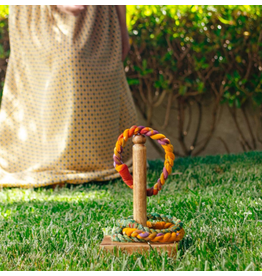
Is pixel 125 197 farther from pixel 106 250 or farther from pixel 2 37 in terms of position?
pixel 2 37

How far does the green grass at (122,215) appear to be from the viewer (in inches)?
44.8

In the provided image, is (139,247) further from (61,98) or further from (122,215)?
(61,98)

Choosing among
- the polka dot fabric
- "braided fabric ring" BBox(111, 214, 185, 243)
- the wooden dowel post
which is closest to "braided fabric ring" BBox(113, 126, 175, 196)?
the wooden dowel post

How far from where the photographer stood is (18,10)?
113 inches

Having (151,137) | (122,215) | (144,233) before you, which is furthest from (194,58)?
(144,233)

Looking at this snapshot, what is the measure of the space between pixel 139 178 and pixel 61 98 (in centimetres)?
162

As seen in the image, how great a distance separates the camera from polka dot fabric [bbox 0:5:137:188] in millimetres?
2604

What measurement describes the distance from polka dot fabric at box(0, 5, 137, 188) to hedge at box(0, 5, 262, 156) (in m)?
1.37

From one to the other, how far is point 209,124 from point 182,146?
1.46ft

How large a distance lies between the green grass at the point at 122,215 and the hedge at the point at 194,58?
188 centimetres

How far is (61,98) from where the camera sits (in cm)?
265

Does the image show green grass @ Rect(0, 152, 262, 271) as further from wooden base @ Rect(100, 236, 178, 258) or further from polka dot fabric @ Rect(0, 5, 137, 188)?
polka dot fabric @ Rect(0, 5, 137, 188)

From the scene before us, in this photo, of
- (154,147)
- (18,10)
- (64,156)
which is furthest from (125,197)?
(154,147)

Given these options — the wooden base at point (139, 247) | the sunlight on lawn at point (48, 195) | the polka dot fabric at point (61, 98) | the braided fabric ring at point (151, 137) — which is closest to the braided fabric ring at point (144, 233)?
the wooden base at point (139, 247)
